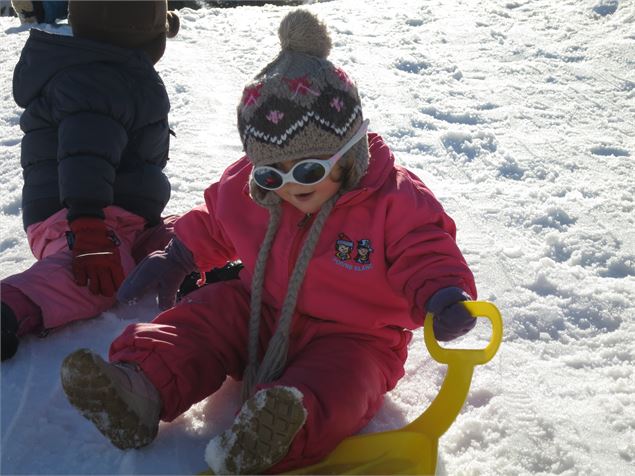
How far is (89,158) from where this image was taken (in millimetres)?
1973

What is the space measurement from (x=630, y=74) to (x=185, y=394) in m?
3.28

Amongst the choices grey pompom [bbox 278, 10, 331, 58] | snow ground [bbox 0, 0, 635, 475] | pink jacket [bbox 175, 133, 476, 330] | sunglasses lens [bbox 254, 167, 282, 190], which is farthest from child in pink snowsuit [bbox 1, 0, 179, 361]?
grey pompom [bbox 278, 10, 331, 58]

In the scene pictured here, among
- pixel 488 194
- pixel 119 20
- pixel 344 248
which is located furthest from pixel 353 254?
pixel 488 194

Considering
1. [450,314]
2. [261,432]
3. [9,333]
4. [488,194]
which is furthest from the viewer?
[488,194]

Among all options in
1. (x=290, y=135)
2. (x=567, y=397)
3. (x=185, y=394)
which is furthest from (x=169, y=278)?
(x=567, y=397)

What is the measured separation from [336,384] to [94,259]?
32.9 inches

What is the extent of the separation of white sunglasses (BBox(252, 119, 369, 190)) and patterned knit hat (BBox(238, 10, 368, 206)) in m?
0.02

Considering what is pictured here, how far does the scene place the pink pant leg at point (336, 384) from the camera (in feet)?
4.55

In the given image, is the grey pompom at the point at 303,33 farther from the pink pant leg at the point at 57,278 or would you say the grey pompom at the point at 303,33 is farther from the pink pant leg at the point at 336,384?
the pink pant leg at the point at 57,278

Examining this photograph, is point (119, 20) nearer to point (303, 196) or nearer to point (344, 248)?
point (303, 196)

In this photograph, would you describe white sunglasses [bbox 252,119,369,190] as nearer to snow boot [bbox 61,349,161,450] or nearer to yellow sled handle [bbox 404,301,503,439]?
yellow sled handle [bbox 404,301,503,439]

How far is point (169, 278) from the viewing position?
1.83 metres

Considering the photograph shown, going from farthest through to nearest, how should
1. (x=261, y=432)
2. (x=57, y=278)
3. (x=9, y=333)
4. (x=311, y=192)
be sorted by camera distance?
(x=57, y=278) → (x=9, y=333) → (x=311, y=192) → (x=261, y=432)

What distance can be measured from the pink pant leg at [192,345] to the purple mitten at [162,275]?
12 cm
